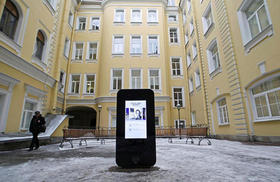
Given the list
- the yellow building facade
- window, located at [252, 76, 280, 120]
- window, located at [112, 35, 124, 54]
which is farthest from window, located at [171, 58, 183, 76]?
window, located at [252, 76, 280, 120]

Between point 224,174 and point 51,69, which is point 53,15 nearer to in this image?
point 51,69

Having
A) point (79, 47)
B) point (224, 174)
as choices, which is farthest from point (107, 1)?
point (224, 174)

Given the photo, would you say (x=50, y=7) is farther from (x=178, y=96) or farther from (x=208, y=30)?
(x=178, y=96)

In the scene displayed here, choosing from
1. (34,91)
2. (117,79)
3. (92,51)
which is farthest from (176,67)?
(34,91)

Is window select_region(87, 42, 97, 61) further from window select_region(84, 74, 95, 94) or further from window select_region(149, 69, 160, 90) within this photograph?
window select_region(149, 69, 160, 90)

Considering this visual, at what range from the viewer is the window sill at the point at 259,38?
266 inches

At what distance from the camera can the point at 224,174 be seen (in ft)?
7.68

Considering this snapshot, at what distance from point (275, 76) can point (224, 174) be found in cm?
665

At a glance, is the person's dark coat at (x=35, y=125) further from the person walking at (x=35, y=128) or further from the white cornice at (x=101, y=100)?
the white cornice at (x=101, y=100)

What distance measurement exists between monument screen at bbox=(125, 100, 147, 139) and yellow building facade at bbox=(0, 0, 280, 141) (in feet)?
23.2

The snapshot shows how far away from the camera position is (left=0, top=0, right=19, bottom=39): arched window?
7344mm

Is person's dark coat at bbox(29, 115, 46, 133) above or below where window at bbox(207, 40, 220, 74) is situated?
below

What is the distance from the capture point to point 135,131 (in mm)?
2580

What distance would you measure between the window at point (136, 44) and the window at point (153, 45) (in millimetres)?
1236
